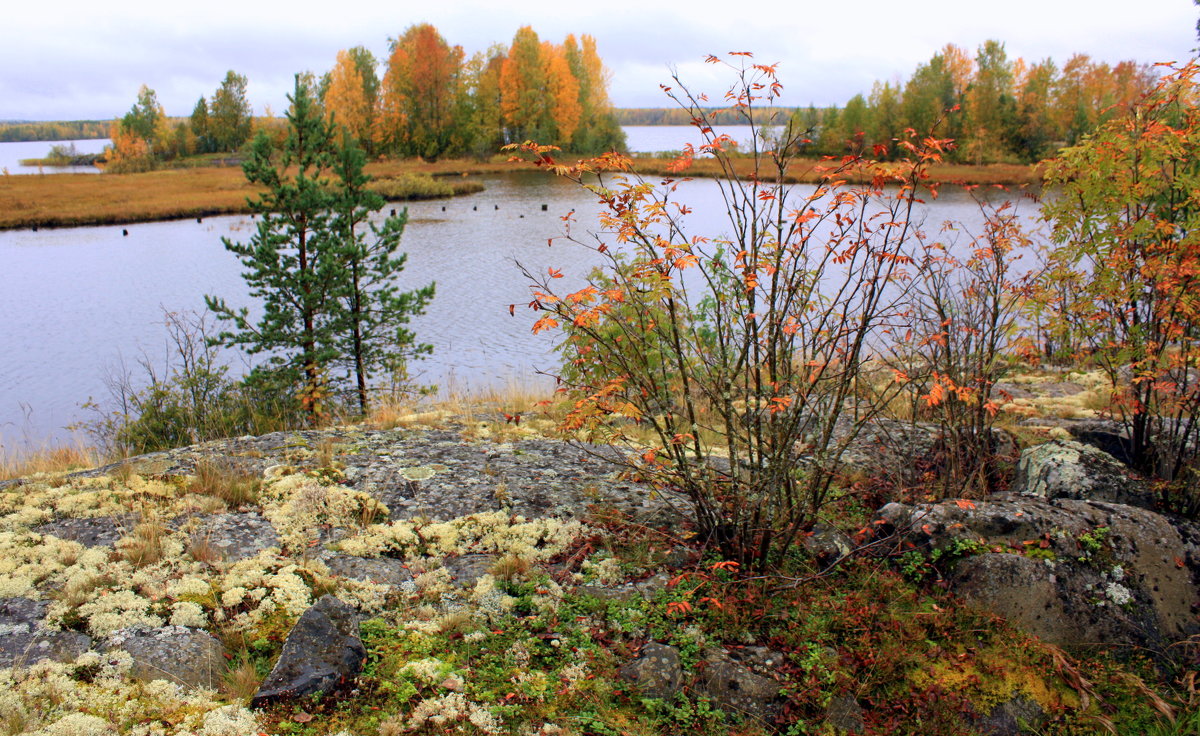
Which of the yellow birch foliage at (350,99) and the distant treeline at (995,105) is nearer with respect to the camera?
the distant treeline at (995,105)

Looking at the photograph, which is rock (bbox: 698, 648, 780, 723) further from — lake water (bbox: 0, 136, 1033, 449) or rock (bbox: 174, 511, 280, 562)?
lake water (bbox: 0, 136, 1033, 449)

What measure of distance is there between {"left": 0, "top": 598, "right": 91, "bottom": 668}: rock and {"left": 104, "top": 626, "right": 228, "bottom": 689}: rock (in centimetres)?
18

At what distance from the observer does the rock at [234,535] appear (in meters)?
4.86

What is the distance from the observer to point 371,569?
4762mm

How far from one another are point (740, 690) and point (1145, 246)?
16.4 feet

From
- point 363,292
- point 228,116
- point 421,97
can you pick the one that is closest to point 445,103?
point 421,97

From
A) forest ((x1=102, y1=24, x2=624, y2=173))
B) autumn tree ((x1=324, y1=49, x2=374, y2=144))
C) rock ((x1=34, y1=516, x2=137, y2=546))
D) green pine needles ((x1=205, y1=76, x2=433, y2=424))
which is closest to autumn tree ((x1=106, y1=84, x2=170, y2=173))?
forest ((x1=102, y1=24, x2=624, y2=173))

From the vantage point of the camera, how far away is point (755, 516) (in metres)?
4.70

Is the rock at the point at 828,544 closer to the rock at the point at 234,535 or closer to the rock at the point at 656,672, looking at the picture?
the rock at the point at 656,672

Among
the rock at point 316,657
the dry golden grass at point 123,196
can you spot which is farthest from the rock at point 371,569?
the dry golden grass at point 123,196

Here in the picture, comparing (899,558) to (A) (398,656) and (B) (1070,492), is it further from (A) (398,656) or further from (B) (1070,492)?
(A) (398,656)

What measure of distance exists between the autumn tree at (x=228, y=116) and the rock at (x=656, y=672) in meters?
96.7

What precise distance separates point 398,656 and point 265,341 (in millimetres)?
8537

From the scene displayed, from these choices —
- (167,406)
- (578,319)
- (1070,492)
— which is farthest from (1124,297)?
(167,406)
